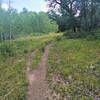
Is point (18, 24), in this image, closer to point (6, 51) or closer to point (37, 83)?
point (6, 51)

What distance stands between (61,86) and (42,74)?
3061mm

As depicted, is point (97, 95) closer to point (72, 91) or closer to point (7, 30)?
point (72, 91)

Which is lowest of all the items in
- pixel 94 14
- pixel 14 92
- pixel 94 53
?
pixel 14 92

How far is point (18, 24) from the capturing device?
61688 millimetres

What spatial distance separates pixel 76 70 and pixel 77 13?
58.5 ft

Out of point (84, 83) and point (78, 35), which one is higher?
point (78, 35)

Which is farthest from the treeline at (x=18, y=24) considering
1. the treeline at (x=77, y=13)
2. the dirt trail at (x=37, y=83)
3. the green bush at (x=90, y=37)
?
the dirt trail at (x=37, y=83)

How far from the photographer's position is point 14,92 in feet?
44.8

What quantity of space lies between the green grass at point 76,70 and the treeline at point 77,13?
24.8 feet

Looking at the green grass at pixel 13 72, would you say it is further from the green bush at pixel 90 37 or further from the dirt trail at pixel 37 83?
the green bush at pixel 90 37

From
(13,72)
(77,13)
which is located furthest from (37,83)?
(77,13)

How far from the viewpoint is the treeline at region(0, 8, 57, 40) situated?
51.5 metres

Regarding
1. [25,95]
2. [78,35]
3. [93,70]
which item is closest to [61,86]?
[25,95]

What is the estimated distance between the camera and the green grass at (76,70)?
12531 millimetres
